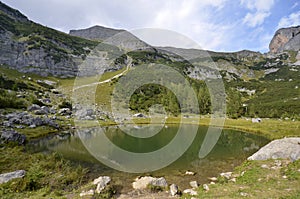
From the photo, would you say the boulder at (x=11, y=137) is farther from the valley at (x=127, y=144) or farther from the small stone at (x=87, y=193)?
the small stone at (x=87, y=193)

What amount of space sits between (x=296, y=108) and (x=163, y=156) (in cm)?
12175

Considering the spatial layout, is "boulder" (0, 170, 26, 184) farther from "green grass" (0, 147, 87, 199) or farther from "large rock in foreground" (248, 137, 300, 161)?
"large rock in foreground" (248, 137, 300, 161)

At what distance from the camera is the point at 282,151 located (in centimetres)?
2189

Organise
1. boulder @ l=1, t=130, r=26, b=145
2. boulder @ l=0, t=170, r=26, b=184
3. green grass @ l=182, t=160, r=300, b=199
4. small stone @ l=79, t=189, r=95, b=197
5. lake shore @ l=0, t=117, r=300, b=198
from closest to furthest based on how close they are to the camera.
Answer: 1. green grass @ l=182, t=160, r=300, b=199
2. lake shore @ l=0, t=117, r=300, b=198
3. small stone @ l=79, t=189, r=95, b=197
4. boulder @ l=0, t=170, r=26, b=184
5. boulder @ l=1, t=130, r=26, b=145

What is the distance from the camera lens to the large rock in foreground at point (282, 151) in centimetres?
2074

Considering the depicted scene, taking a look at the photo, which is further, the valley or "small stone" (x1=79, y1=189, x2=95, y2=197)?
the valley

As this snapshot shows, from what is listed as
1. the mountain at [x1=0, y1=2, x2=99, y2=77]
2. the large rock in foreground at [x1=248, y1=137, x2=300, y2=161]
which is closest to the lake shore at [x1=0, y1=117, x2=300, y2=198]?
the large rock in foreground at [x1=248, y1=137, x2=300, y2=161]

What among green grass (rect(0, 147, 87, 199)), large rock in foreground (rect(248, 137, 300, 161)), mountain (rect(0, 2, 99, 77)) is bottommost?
green grass (rect(0, 147, 87, 199))

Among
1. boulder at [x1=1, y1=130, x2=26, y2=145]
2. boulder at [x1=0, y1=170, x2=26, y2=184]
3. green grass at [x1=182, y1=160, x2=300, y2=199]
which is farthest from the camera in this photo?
boulder at [x1=1, y1=130, x2=26, y2=145]

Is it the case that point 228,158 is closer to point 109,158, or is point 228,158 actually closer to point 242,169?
point 242,169

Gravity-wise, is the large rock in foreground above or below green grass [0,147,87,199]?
above

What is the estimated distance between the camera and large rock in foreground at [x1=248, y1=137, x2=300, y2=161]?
20.7m

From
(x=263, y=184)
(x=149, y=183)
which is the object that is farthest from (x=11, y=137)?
(x=263, y=184)

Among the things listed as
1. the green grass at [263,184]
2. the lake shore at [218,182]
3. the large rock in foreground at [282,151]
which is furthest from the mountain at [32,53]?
the green grass at [263,184]
